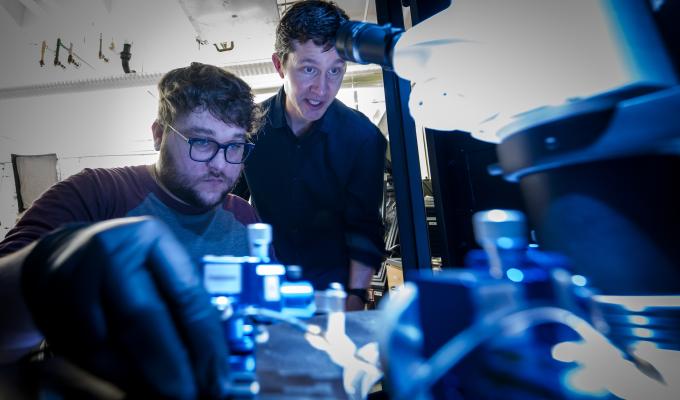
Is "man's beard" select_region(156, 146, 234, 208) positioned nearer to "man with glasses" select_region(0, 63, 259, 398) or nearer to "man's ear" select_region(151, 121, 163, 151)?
"man's ear" select_region(151, 121, 163, 151)

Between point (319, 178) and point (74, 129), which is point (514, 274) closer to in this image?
point (319, 178)

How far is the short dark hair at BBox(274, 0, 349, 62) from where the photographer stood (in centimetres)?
89

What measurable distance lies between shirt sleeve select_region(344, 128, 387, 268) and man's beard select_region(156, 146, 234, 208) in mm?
407

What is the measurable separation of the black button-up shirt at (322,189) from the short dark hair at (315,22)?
0.20 m

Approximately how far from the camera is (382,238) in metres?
1.03

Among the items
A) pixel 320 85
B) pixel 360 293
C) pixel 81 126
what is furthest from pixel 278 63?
pixel 81 126

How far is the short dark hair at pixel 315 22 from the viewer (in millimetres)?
892

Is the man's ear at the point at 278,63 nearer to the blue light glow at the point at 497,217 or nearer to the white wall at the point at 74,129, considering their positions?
the white wall at the point at 74,129

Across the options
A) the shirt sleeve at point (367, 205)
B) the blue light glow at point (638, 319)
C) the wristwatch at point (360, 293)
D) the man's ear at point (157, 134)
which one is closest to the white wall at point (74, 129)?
the man's ear at point (157, 134)

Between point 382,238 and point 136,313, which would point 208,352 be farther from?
point 382,238

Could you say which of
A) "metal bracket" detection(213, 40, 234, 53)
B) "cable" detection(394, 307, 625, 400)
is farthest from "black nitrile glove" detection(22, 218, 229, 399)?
"metal bracket" detection(213, 40, 234, 53)

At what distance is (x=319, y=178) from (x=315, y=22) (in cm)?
48

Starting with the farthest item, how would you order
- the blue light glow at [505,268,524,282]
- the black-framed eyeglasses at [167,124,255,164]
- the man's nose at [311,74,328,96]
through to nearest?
the man's nose at [311,74,328,96] → the black-framed eyeglasses at [167,124,255,164] → the blue light glow at [505,268,524,282]

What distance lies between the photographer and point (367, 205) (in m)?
1.02
